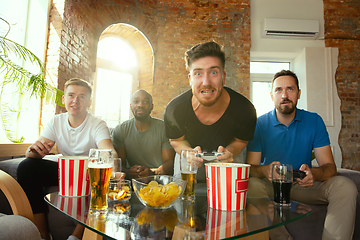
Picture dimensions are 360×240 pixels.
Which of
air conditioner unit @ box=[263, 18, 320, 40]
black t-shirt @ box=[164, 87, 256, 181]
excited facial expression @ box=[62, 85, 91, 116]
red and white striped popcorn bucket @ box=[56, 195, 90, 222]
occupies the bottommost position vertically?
red and white striped popcorn bucket @ box=[56, 195, 90, 222]

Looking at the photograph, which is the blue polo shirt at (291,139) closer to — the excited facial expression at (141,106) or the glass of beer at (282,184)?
the glass of beer at (282,184)

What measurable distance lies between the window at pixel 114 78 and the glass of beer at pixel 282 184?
337 cm

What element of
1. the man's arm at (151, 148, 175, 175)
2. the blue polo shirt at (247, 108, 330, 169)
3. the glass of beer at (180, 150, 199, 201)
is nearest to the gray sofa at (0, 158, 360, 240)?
the blue polo shirt at (247, 108, 330, 169)

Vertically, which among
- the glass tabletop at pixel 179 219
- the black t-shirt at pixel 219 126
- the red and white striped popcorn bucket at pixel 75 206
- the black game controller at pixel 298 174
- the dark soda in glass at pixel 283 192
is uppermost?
the black t-shirt at pixel 219 126

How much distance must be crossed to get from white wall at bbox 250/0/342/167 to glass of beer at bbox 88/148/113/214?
3807 mm

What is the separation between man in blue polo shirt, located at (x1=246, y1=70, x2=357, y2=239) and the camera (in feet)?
4.32

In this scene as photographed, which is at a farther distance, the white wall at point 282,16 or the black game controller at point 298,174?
the white wall at point 282,16

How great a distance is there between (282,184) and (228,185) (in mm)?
248

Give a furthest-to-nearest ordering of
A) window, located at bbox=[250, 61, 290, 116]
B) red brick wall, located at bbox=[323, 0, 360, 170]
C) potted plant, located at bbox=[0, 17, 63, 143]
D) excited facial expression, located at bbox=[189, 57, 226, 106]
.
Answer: window, located at bbox=[250, 61, 290, 116] → red brick wall, located at bbox=[323, 0, 360, 170] → potted plant, located at bbox=[0, 17, 63, 143] → excited facial expression, located at bbox=[189, 57, 226, 106]

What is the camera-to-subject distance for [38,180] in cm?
141

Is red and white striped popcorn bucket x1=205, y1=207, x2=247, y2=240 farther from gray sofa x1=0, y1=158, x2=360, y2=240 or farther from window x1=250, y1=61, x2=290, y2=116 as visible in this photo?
window x1=250, y1=61, x2=290, y2=116

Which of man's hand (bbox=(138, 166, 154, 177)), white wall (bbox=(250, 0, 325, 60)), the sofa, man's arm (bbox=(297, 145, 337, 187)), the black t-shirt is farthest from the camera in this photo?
white wall (bbox=(250, 0, 325, 60))

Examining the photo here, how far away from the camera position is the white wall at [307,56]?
3.78 metres

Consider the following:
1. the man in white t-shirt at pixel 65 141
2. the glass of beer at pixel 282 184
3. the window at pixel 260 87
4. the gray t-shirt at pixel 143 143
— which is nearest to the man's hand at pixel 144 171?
the gray t-shirt at pixel 143 143
